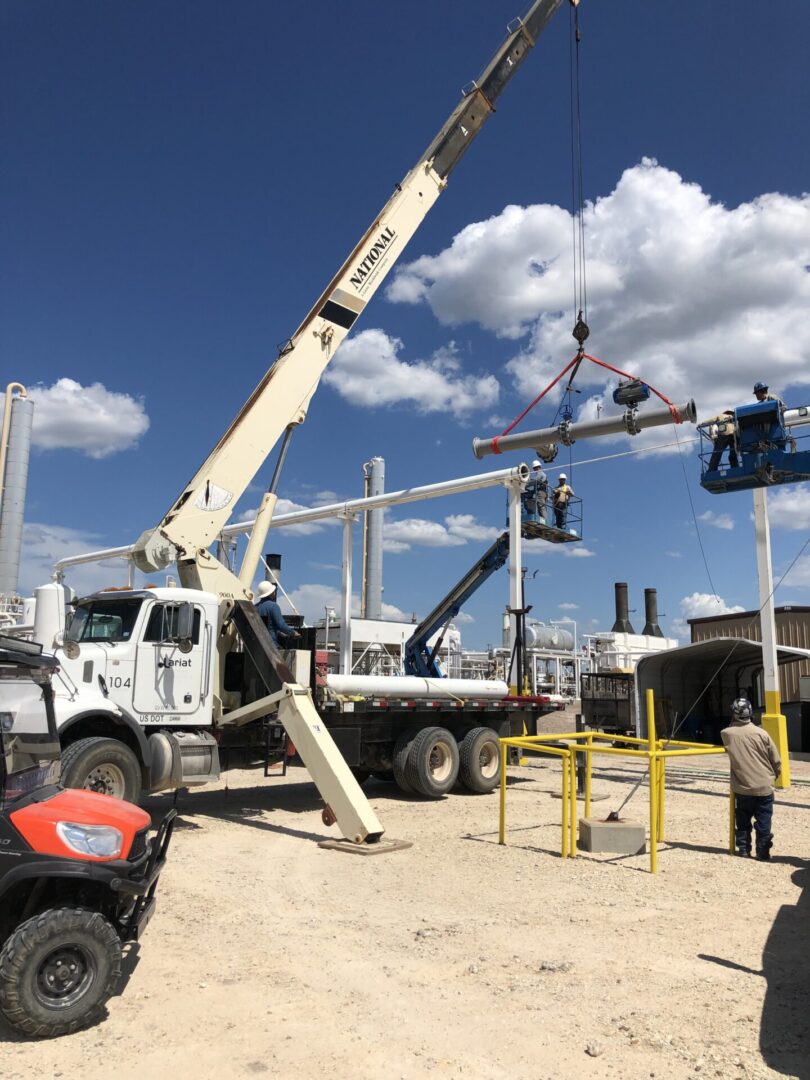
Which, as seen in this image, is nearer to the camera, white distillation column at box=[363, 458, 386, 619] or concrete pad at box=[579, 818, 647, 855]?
concrete pad at box=[579, 818, 647, 855]

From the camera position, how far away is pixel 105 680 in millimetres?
9641

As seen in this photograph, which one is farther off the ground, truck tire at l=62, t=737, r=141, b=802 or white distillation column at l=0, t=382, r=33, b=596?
white distillation column at l=0, t=382, r=33, b=596

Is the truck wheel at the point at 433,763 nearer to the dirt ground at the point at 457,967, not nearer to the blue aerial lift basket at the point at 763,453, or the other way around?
the dirt ground at the point at 457,967

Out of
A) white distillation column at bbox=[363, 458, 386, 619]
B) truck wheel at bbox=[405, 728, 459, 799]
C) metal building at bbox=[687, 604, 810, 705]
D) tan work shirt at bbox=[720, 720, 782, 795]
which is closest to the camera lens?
tan work shirt at bbox=[720, 720, 782, 795]

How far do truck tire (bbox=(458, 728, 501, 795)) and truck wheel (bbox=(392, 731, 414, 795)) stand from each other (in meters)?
1.09

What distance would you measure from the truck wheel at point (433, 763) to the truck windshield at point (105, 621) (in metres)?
4.72

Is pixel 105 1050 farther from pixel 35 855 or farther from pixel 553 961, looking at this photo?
pixel 553 961

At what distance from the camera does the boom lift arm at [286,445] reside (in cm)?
955

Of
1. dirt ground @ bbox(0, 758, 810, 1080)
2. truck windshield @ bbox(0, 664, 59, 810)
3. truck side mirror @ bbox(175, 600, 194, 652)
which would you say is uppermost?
truck side mirror @ bbox(175, 600, 194, 652)

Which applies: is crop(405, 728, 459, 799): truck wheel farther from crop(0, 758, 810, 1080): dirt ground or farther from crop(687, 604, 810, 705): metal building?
crop(687, 604, 810, 705): metal building

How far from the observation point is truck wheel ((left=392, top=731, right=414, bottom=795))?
1244 cm

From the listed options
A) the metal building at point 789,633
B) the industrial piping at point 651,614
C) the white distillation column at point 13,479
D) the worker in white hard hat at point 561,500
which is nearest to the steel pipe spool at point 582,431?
the worker in white hard hat at point 561,500

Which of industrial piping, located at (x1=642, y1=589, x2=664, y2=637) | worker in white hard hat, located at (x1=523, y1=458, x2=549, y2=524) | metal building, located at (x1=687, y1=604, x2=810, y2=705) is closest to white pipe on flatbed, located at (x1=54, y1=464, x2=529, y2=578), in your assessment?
worker in white hard hat, located at (x1=523, y1=458, x2=549, y2=524)

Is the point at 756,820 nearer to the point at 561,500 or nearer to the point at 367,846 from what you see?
the point at 367,846
